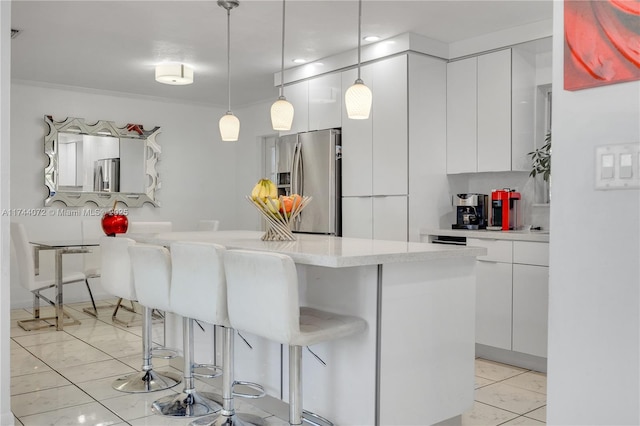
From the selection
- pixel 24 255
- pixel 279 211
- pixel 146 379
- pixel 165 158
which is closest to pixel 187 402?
pixel 146 379

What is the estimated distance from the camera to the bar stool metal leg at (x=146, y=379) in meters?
3.41

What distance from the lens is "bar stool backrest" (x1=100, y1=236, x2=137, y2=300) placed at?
3.30 meters

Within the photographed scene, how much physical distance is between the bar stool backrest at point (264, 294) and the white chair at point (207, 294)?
0.42 ft

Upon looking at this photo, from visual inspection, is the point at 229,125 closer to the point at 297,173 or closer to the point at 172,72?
the point at 297,173

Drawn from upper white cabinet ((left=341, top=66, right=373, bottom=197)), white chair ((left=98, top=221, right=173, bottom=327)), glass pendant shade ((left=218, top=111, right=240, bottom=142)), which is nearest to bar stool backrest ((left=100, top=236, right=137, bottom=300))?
glass pendant shade ((left=218, top=111, right=240, bottom=142))

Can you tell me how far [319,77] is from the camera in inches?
207

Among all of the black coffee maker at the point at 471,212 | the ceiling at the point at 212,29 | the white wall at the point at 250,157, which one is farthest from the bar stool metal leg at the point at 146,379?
the white wall at the point at 250,157

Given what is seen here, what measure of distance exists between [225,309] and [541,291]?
90.3 inches

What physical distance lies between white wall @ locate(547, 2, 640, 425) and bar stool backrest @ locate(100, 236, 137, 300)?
250 cm

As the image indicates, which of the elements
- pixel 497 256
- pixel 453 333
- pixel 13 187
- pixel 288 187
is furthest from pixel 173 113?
pixel 453 333

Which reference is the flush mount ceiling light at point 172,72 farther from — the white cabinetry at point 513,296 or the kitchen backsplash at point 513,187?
the white cabinetry at point 513,296

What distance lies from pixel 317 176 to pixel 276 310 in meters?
3.14

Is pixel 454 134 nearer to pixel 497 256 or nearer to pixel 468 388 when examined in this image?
pixel 497 256

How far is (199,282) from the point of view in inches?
102
